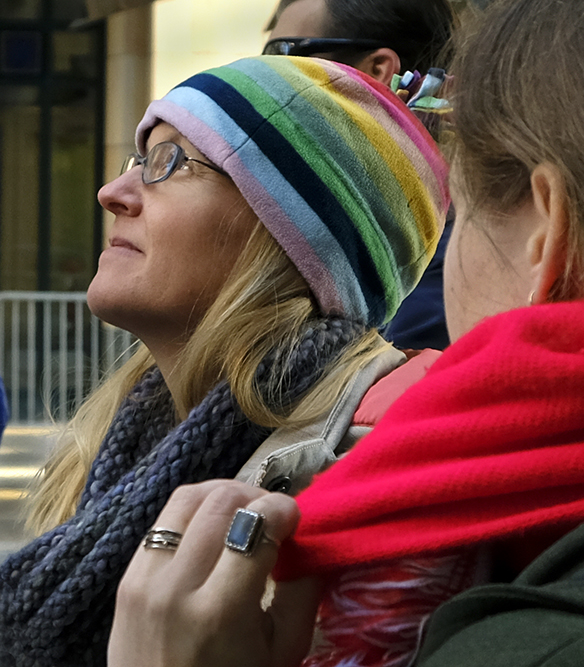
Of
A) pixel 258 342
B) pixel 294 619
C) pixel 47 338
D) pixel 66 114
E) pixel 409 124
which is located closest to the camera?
pixel 294 619

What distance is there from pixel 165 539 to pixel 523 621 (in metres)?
0.42

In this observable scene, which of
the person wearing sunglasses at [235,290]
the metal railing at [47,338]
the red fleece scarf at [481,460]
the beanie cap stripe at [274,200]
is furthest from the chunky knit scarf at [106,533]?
the metal railing at [47,338]

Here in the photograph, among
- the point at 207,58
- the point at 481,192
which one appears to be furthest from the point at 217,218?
the point at 207,58

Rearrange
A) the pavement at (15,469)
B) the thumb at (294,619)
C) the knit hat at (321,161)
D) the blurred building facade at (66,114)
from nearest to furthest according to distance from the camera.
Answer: the thumb at (294,619), the knit hat at (321,161), the pavement at (15,469), the blurred building facade at (66,114)

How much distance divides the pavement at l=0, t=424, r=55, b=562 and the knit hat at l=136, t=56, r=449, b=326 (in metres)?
2.72

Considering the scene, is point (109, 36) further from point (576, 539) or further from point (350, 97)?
point (576, 539)

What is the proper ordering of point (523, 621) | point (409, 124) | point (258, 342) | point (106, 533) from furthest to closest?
point (409, 124) < point (258, 342) < point (106, 533) < point (523, 621)

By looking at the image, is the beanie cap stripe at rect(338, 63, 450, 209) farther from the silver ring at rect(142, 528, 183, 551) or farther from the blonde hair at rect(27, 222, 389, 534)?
the silver ring at rect(142, 528, 183, 551)

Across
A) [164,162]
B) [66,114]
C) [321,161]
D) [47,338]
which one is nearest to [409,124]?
[321,161]

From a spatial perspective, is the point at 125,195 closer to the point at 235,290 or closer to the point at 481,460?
the point at 235,290

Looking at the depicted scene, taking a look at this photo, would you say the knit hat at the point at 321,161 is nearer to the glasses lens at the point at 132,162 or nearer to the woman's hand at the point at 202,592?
the glasses lens at the point at 132,162

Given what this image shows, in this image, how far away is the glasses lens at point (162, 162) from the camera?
1729 millimetres

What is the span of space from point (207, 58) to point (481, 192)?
8.32m

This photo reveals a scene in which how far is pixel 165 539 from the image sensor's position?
3.30ft
